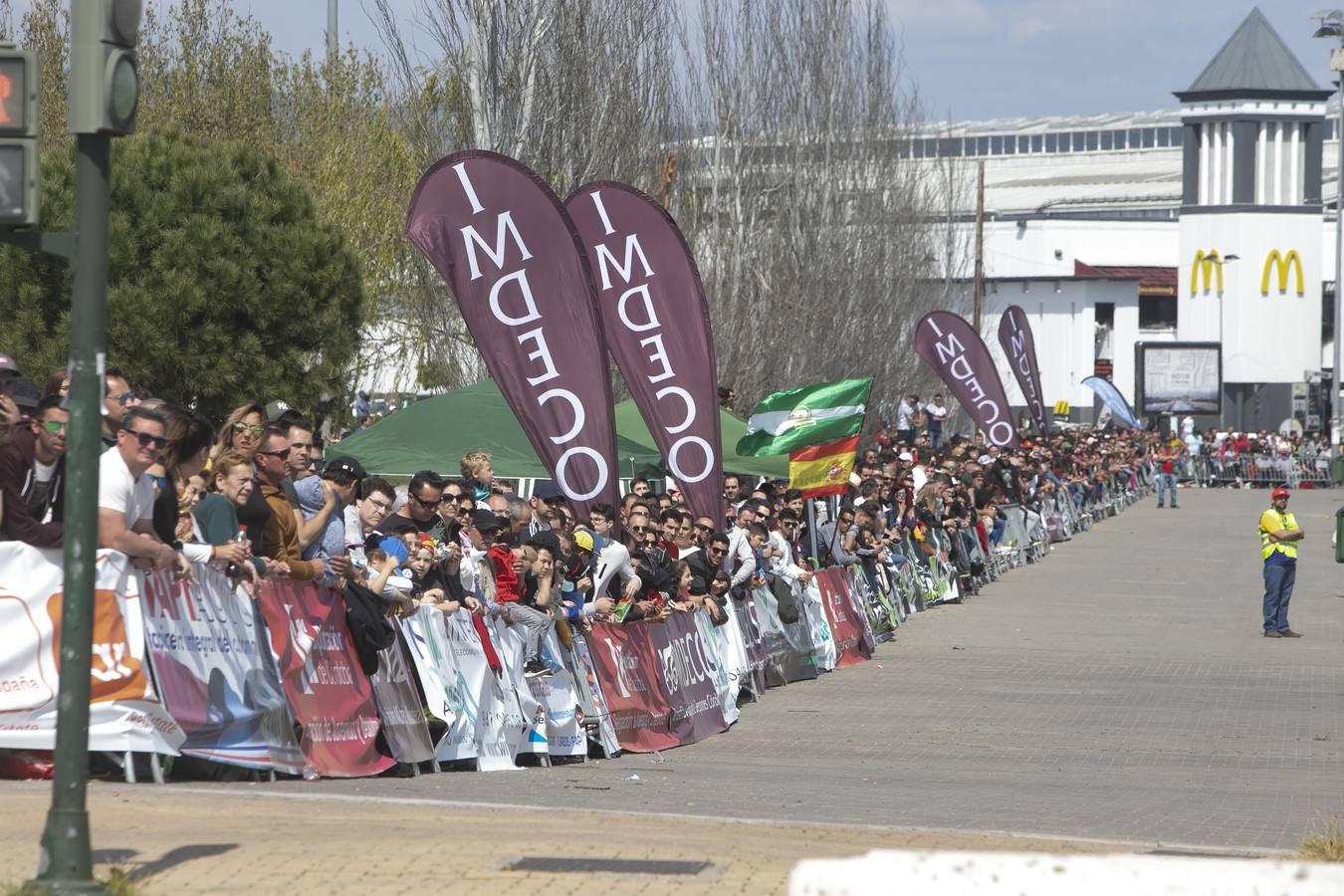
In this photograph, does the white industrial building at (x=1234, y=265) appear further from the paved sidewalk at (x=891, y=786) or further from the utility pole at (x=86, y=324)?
the utility pole at (x=86, y=324)

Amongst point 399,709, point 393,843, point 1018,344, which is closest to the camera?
point 393,843

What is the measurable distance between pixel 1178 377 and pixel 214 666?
255ft

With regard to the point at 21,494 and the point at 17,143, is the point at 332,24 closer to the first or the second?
the point at 21,494

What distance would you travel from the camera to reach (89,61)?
7219 millimetres

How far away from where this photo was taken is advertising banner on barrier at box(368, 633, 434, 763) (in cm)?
1176

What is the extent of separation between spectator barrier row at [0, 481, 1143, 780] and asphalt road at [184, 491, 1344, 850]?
0.93 feet

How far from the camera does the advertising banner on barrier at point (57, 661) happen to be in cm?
968

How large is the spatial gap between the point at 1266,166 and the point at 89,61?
102117 mm

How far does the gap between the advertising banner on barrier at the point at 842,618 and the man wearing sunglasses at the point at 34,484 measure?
12.7 m

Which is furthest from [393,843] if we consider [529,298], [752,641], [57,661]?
[752,641]

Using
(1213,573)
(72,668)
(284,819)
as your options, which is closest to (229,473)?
(284,819)

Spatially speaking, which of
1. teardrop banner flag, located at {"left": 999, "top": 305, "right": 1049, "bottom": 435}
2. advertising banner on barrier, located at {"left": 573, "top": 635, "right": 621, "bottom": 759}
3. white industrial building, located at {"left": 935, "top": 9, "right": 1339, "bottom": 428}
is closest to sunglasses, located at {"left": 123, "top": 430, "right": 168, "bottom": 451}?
advertising banner on barrier, located at {"left": 573, "top": 635, "right": 621, "bottom": 759}

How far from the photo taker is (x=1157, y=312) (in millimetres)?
110875

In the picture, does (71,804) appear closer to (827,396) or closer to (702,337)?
(702,337)
